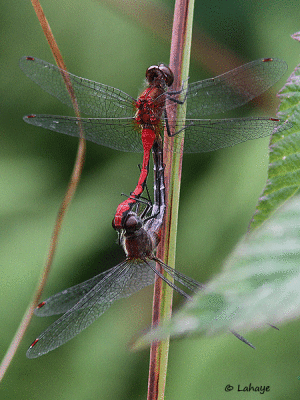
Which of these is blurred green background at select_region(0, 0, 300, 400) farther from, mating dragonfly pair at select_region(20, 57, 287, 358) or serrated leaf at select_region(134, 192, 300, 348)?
serrated leaf at select_region(134, 192, 300, 348)

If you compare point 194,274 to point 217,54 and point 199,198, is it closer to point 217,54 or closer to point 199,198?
point 199,198

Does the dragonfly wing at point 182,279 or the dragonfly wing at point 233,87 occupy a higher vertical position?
the dragonfly wing at point 233,87

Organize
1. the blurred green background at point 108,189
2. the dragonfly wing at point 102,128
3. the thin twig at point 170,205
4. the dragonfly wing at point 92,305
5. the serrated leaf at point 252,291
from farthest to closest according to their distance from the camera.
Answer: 1. the blurred green background at point 108,189
2. the dragonfly wing at point 102,128
3. the dragonfly wing at point 92,305
4. the thin twig at point 170,205
5. the serrated leaf at point 252,291

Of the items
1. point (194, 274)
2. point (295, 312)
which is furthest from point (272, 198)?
point (194, 274)

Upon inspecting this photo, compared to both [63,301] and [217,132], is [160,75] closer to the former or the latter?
[217,132]

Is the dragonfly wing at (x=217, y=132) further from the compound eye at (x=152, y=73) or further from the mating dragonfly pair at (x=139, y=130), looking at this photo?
the compound eye at (x=152, y=73)

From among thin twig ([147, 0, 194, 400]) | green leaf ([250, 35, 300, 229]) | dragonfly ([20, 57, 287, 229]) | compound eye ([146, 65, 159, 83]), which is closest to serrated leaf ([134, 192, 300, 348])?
green leaf ([250, 35, 300, 229])

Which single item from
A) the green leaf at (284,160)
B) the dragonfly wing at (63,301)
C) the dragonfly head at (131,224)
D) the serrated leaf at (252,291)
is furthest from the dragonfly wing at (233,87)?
the serrated leaf at (252,291)
